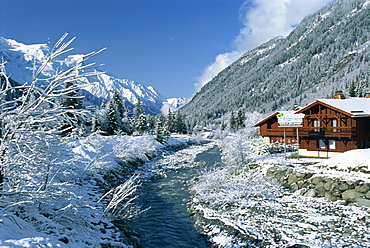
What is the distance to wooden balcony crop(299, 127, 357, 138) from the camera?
23.8 meters

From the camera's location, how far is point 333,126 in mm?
26500

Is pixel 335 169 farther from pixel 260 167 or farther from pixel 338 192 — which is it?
pixel 260 167

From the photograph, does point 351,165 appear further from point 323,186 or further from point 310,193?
point 310,193

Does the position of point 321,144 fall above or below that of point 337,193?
above

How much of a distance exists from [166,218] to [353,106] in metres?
24.5

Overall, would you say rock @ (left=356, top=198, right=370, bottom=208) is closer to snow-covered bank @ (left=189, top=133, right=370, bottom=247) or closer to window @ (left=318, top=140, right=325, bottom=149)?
snow-covered bank @ (left=189, top=133, right=370, bottom=247)

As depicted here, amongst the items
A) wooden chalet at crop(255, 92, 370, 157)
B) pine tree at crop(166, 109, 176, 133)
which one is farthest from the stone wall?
pine tree at crop(166, 109, 176, 133)

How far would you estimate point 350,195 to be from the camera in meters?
14.2

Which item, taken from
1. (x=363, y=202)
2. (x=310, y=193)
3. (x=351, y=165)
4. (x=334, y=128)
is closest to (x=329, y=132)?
(x=334, y=128)

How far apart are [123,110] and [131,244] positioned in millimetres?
52138

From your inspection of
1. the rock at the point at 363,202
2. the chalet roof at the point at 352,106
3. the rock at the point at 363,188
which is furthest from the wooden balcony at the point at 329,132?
the rock at the point at 363,202

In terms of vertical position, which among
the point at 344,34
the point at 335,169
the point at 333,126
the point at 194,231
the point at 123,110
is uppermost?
the point at 344,34

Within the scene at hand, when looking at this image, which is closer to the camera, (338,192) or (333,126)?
(338,192)

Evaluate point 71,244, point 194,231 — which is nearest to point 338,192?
point 194,231
